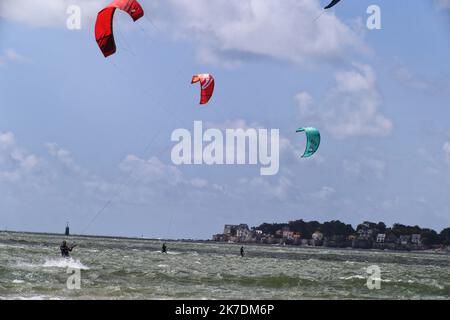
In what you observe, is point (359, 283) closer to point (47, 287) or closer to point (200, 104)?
point (200, 104)

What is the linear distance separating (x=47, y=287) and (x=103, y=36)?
7.50m

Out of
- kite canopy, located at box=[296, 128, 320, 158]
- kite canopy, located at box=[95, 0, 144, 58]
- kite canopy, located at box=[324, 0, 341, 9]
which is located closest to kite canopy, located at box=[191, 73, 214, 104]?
kite canopy, located at box=[296, 128, 320, 158]

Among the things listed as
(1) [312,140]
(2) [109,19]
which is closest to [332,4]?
(2) [109,19]

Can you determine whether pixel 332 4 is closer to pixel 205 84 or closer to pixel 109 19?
pixel 109 19

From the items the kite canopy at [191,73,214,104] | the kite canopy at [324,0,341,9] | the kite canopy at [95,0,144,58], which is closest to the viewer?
the kite canopy at [324,0,341,9]

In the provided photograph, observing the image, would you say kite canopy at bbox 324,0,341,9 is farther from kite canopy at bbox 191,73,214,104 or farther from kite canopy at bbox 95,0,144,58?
kite canopy at bbox 191,73,214,104

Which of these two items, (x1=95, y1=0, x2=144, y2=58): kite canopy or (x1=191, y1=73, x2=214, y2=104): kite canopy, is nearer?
(x1=95, y1=0, x2=144, y2=58): kite canopy

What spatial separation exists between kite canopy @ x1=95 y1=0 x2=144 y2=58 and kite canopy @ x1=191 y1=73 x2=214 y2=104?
7667 millimetres

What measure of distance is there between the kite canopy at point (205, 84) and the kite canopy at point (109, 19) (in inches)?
302

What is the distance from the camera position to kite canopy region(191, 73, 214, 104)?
33.3 m

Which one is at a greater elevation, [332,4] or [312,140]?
[332,4]

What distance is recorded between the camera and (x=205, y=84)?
1325 inches

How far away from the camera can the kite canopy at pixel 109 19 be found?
83.6 feet

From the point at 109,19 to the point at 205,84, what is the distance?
836 centimetres
